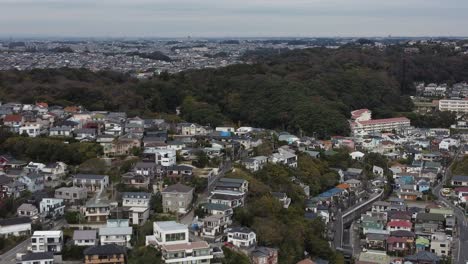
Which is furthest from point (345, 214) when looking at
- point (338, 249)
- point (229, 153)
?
point (229, 153)

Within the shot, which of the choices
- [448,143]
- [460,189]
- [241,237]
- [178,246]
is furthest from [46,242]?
[448,143]

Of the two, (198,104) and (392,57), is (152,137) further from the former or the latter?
(392,57)

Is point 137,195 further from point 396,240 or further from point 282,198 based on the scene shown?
point 396,240

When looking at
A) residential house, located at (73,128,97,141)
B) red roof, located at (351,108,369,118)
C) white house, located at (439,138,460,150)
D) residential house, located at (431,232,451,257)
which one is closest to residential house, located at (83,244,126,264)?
residential house, located at (431,232,451,257)

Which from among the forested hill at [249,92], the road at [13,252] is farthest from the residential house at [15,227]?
the forested hill at [249,92]

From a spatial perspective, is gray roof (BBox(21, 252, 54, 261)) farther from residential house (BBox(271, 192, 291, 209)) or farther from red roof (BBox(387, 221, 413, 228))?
red roof (BBox(387, 221, 413, 228))

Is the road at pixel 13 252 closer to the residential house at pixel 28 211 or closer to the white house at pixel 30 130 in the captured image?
the residential house at pixel 28 211
